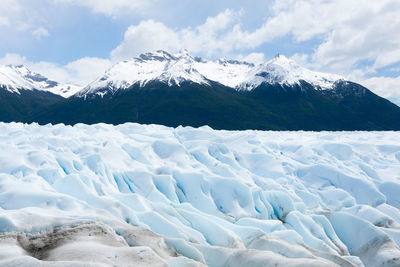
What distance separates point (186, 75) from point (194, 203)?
10304 centimetres

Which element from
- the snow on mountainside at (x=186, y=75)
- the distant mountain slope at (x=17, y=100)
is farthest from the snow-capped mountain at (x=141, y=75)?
the distant mountain slope at (x=17, y=100)

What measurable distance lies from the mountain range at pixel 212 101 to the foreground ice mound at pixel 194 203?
201ft

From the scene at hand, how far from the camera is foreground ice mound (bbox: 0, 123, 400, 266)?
5.62m

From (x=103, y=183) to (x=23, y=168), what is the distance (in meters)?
2.26

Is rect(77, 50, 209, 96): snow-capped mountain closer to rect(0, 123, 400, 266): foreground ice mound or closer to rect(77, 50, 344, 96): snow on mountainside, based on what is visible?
rect(77, 50, 344, 96): snow on mountainside

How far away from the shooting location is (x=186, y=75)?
11075 cm

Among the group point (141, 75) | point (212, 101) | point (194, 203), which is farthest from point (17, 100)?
point (194, 203)

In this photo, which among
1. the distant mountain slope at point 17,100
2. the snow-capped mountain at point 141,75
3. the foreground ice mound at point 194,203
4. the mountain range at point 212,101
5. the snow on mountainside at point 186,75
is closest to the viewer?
the foreground ice mound at point 194,203

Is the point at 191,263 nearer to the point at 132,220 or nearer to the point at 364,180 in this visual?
the point at 132,220

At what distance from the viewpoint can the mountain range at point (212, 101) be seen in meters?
83.7

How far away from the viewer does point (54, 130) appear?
16.6 meters

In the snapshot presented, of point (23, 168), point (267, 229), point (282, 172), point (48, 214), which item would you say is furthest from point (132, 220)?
point (282, 172)

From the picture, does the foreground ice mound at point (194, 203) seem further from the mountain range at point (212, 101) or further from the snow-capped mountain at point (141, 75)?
the snow-capped mountain at point (141, 75)

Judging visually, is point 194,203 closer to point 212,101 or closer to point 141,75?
point 212,101
